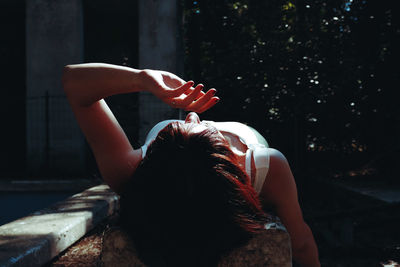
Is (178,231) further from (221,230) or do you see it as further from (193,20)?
(193,20)

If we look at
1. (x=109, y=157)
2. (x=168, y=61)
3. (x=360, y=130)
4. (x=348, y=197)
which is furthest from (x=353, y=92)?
(x=109, y=157)

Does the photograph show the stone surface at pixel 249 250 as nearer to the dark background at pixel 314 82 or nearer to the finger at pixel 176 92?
the finger at pixel 176 92

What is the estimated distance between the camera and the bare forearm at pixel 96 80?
147cm

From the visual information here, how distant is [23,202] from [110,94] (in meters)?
3.91

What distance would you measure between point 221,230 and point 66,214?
6.14 feet

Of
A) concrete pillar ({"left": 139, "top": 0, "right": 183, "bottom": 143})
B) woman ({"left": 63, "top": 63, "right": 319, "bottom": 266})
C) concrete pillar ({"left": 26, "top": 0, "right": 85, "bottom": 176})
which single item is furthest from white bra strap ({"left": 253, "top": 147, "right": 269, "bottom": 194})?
concrete pillar ({"left": 26, "top": 0, "right": 85, "bottom": 176})

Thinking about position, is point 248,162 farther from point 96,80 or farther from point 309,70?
point 309,70

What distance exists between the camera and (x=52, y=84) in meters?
7.90

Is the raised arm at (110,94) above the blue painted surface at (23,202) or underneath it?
above

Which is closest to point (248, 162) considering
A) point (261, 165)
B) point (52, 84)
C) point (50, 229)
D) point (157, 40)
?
point (261, 165)

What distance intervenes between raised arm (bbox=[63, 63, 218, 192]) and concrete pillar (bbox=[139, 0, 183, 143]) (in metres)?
5.83

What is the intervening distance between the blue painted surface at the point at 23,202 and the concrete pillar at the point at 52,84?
2197 mm

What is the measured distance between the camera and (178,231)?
117cm

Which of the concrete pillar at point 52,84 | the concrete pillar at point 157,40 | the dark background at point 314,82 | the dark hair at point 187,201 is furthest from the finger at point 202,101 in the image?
the concrete pillar at point 52,84
